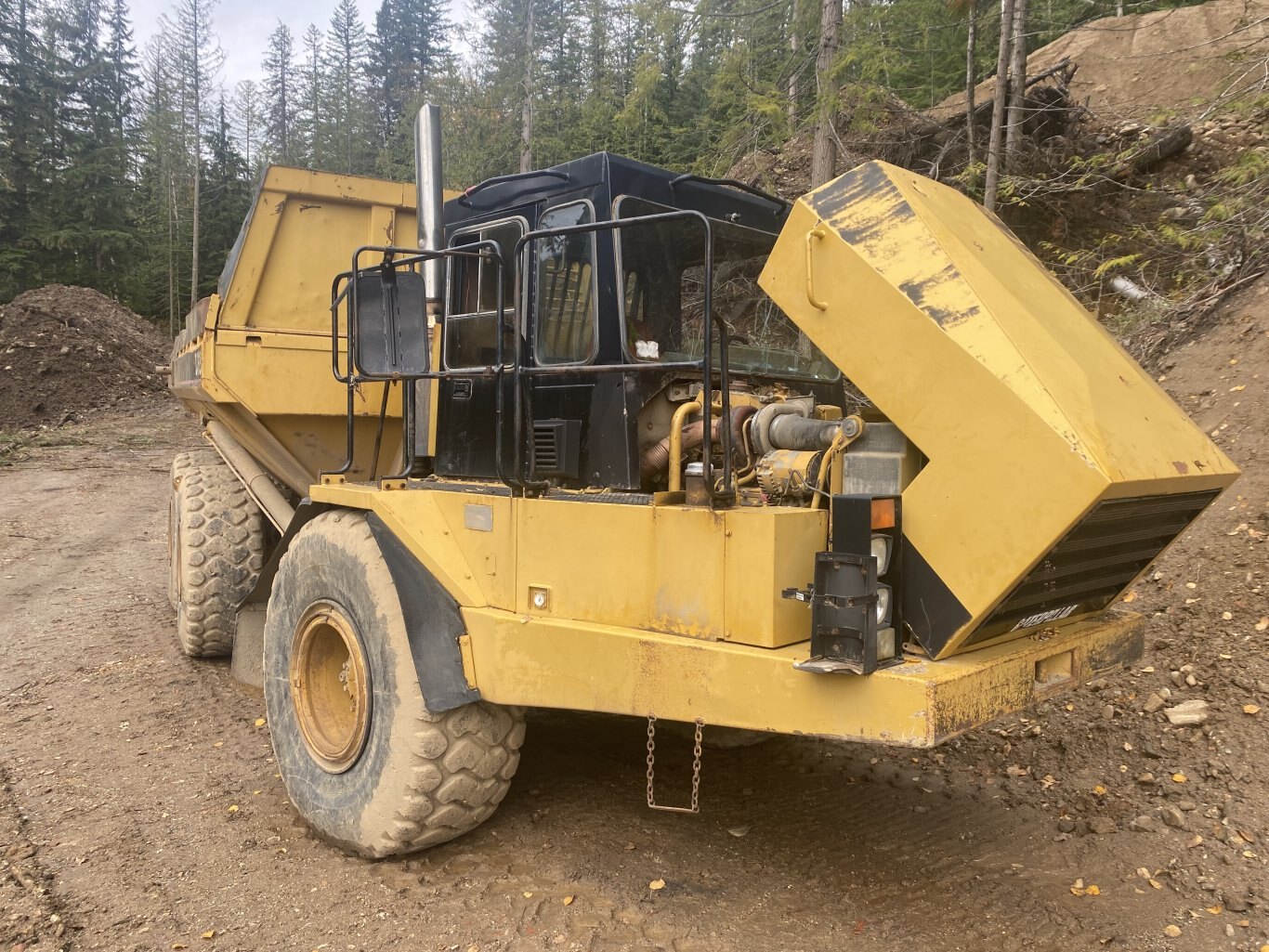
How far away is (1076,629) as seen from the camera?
3086 mm

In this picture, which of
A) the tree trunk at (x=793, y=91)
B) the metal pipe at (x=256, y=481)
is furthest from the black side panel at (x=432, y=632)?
the tree trunk at (x=793, y=91)

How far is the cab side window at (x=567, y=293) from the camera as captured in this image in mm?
3332

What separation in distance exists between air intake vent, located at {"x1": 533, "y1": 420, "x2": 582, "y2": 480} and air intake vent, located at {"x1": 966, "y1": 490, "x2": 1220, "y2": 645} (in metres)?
1.45

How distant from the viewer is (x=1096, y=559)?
9.14 feet

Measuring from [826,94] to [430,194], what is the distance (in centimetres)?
726

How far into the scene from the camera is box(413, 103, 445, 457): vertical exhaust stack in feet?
12.4

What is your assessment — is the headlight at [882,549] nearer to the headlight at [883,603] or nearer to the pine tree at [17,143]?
the headlight at [883,603]

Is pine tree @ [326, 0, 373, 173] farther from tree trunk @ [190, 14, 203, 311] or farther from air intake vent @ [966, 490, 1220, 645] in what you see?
air intake vent @ [966, 490, 1220, 645]

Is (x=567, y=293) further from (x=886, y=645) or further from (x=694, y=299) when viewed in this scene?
(x=886, y=645)

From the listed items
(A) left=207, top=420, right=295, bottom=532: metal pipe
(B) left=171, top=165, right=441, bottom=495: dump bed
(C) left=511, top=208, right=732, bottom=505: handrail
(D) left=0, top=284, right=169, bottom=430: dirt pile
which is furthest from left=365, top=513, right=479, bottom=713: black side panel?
(D) left=0, top=284, right=169, bottom=430: dirt pile

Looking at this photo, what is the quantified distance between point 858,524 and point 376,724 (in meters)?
2.03

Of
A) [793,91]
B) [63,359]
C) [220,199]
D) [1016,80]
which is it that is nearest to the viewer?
[793,91]

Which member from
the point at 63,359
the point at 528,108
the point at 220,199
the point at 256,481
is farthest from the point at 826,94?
the point at 220,199

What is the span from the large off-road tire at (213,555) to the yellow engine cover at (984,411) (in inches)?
187
